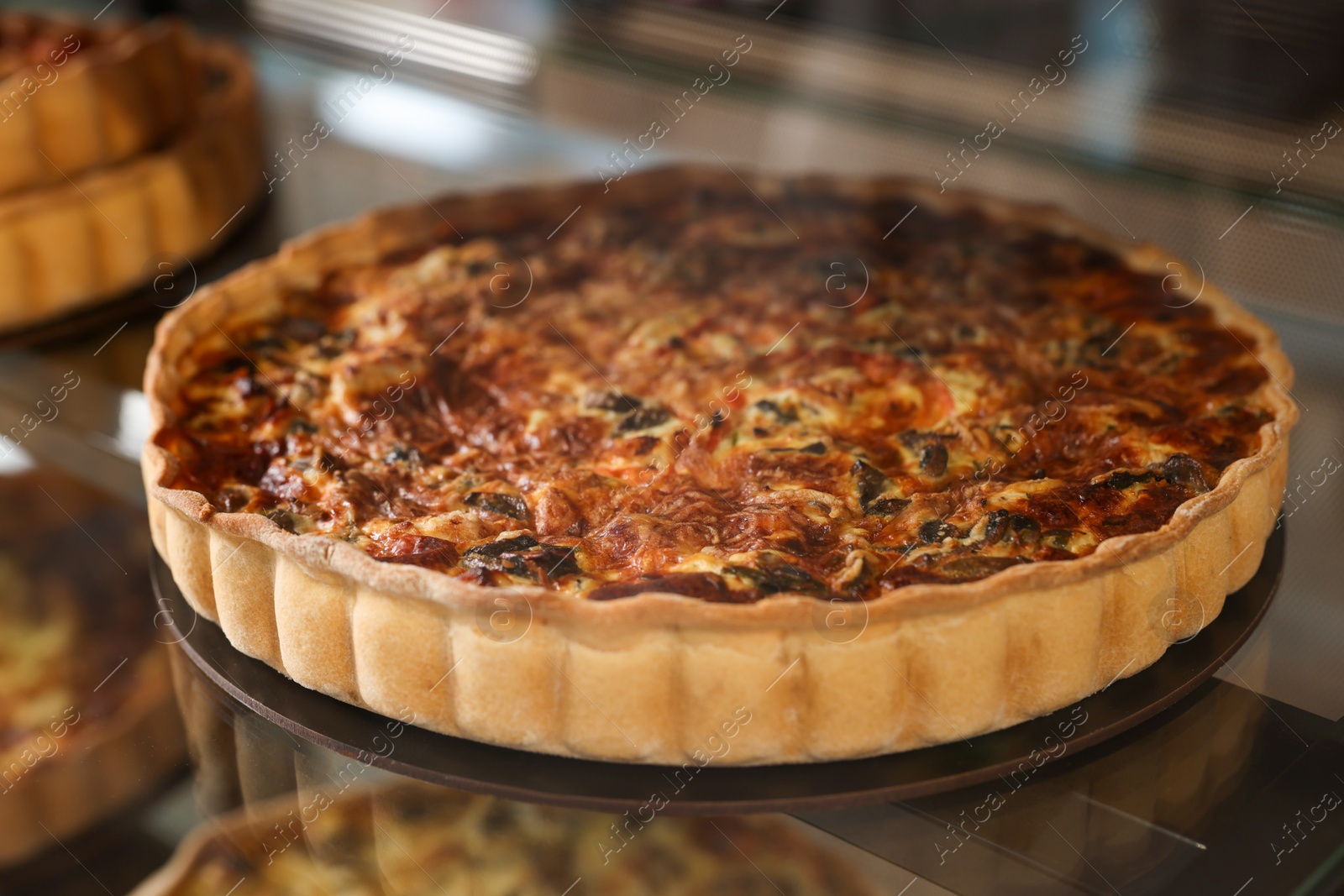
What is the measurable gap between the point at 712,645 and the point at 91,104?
2.19 metres

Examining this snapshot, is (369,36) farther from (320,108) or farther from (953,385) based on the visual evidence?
(953,385)

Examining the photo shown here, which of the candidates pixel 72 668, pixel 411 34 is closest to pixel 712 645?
pixel 72 668

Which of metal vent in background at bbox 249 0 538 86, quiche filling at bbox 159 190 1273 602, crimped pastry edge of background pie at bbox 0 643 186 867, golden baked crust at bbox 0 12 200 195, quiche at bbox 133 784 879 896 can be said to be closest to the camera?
quiche at bbox 133 784 879 896

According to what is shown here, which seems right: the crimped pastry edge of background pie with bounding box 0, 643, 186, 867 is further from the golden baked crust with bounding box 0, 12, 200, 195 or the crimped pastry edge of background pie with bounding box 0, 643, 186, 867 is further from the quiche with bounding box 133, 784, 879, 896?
the golden baked crust with bounding box 0, 12, 200, 195

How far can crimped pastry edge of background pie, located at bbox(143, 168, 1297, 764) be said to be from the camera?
1722 millimetres

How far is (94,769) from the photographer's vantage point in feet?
6.33

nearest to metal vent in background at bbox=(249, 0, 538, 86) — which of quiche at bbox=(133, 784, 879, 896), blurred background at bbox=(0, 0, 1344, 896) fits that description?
blurred background at bbox=(0, 0, 1344, 896)

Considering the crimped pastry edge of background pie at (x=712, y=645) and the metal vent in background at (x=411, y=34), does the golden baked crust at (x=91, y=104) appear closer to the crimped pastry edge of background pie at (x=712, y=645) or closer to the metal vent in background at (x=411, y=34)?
the metal vent in background at (x=411, y=34)

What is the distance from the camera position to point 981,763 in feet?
5.83

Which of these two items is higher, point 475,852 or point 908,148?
point 908,148

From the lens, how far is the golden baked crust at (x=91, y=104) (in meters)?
2.89

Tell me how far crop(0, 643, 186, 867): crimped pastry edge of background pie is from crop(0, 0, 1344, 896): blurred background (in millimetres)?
55

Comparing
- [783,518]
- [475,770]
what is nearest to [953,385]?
[783,518]

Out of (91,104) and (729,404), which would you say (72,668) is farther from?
(91,104)
